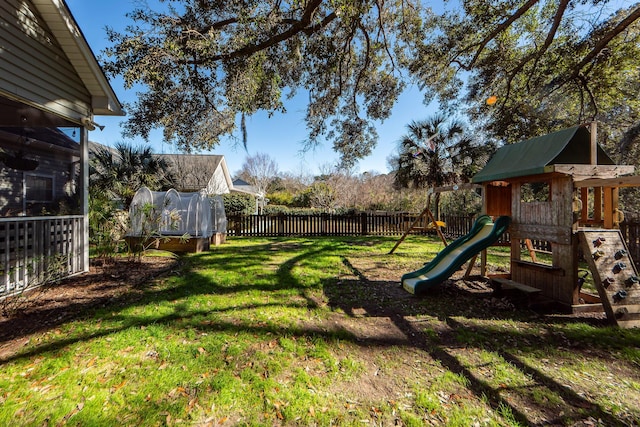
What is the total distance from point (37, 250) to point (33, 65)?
333cm

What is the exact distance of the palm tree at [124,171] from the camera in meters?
11.8

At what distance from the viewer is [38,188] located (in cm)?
630

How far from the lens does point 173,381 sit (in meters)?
2.38

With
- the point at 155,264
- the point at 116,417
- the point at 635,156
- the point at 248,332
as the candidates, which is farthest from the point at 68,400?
the point at 635,156

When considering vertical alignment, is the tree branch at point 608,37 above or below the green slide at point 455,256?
above

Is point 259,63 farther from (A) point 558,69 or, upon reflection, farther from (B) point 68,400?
(A) point 558,69

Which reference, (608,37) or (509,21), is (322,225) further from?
(608,37)

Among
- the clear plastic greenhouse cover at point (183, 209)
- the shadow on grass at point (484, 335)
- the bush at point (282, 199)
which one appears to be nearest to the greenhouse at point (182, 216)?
the clear plastic greenhouse cover at point (183, 209)

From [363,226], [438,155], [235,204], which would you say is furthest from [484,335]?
[235,204]

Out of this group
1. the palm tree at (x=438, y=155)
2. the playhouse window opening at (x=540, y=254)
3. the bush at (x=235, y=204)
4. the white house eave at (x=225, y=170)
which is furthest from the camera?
the white house eave at (x=225, y=170)

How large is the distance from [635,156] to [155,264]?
17.9 metres

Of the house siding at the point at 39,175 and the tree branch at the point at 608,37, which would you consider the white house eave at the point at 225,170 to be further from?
the tree branch at the point at 608,37

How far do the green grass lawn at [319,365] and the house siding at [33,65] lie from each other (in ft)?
13.2

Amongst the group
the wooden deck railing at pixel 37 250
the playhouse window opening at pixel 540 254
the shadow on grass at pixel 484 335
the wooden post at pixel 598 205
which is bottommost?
the shadow on grass at pixel 484 335
